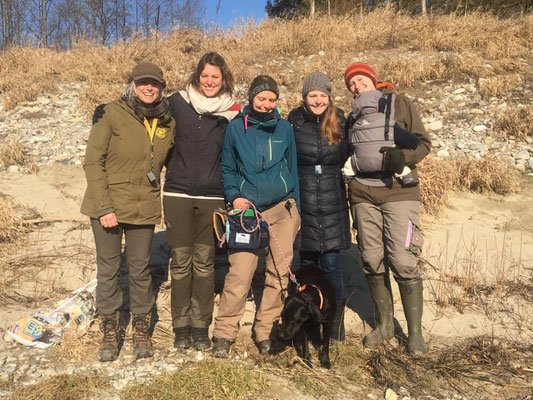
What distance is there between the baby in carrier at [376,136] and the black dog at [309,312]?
2.91ft

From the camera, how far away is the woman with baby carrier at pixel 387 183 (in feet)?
10.4

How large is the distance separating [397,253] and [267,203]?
3.49ft

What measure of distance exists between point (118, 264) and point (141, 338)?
25.0 inches

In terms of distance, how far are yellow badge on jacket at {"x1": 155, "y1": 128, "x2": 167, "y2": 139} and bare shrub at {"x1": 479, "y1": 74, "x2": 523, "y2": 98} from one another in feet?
22.1

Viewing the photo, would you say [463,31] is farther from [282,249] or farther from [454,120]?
[282,249]

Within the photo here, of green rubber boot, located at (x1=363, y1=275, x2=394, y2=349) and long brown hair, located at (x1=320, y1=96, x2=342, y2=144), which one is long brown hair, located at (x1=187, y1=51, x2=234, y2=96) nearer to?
long brown hair, located at (x1=320, y1=96, x2=342, y2=144)

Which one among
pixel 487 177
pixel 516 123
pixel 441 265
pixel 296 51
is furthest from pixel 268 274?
pixel 296 51

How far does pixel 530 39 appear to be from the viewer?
8.90 metres

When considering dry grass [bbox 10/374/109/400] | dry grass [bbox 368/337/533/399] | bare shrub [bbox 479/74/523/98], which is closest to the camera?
dry grass [bbox 10/374/109/400]

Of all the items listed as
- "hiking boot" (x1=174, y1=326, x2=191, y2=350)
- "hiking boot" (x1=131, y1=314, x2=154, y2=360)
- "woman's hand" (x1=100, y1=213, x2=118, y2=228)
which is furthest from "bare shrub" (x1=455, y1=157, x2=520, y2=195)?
"woman's hand" (x1=100, y1=213, x2=118, y2=228)

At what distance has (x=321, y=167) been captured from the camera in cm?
344

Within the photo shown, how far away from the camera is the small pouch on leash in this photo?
324 centimetres

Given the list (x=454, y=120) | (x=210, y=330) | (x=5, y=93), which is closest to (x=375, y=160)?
(x=210, y=330)

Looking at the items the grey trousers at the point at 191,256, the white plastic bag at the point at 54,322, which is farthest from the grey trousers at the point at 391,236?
the white plastic bag at the point at 54,322
